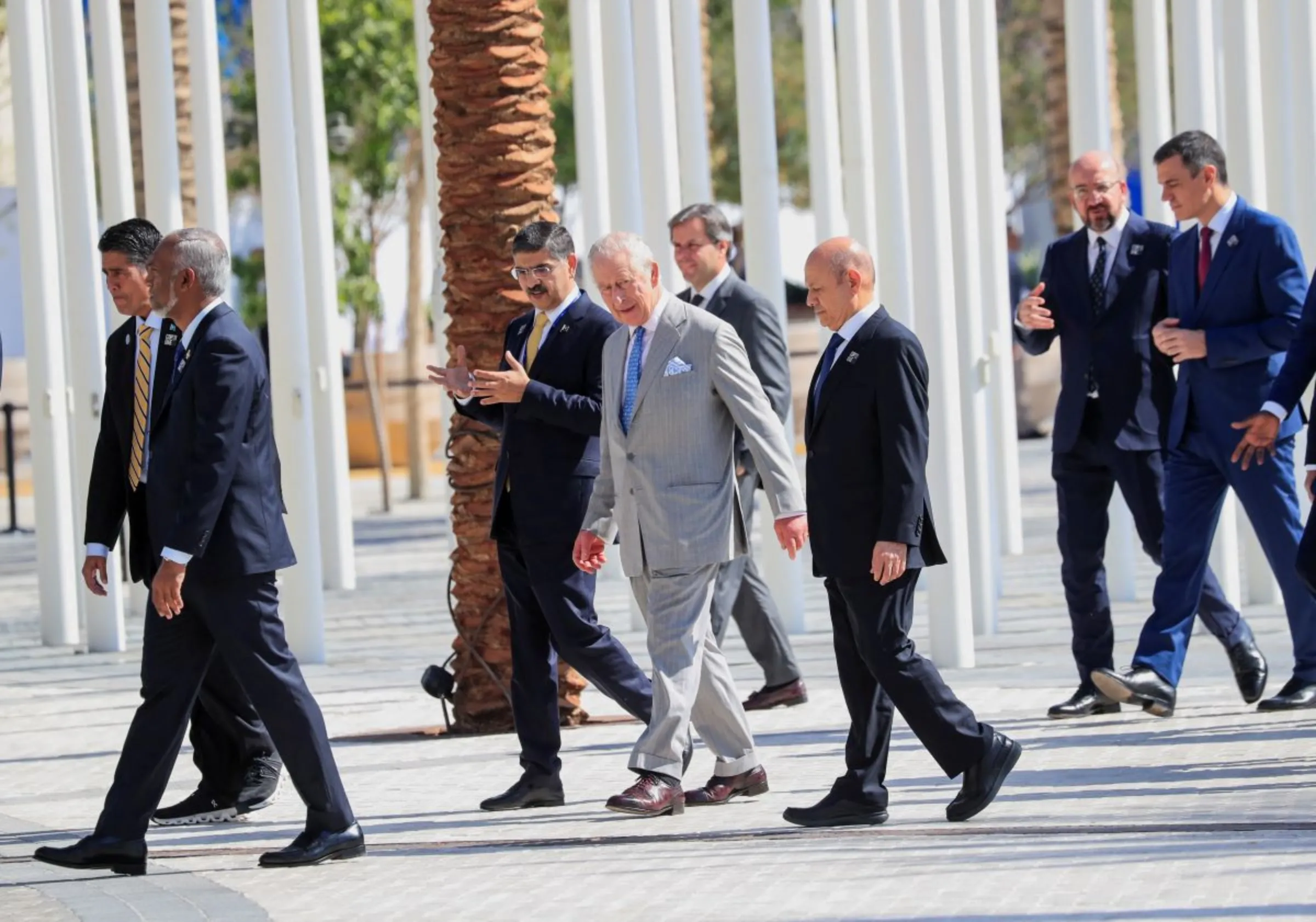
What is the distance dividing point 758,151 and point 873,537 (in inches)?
221

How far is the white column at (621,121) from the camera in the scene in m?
12.7

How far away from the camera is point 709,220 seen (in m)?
10.1

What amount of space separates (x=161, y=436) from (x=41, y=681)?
5.78 metres

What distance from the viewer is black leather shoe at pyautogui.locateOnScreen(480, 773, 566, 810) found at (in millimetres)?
8359

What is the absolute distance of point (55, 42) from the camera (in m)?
13.9

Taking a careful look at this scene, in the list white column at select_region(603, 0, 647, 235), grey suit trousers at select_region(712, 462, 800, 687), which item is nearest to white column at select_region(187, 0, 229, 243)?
white column at select_region(603, 0, 647, 235)

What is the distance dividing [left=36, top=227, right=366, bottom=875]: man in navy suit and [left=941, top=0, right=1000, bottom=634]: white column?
5319mm

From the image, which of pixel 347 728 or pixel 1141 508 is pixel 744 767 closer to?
pixel 1141 508

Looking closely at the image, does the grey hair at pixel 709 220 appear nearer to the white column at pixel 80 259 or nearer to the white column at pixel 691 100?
the white column at pixel 691 100

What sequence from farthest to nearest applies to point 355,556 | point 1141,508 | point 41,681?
point 355,556
point 41,681
point 1141,508

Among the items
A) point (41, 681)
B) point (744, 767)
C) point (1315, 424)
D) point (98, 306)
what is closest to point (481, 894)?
point (744, 767)

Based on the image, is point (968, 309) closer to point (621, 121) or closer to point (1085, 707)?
point (621, 121)

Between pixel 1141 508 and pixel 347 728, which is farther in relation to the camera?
pixel 347 728

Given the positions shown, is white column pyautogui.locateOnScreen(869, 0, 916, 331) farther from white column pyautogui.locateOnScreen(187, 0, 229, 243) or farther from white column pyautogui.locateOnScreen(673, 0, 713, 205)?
white column pyautogui.locateOnScreen(187, 0, 229, 243)
